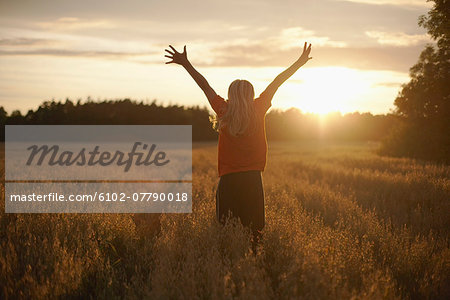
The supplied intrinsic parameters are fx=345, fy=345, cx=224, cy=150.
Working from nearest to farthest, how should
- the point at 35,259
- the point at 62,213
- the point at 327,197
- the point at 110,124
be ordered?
the point at 35,259 → the point at 62,213 → the point at 327,197 → the point at 110,124

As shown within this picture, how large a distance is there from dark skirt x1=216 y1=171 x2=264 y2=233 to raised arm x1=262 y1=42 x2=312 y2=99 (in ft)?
3.24

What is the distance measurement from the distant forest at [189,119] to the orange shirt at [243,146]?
49468 millimetres

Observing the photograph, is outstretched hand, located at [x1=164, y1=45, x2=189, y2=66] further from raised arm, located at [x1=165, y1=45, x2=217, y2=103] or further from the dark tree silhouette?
the dark tree silhouette

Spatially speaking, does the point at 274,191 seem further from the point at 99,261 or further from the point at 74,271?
the point at 74,271

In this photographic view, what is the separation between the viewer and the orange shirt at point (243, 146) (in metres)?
4.01

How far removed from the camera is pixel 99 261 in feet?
12.7

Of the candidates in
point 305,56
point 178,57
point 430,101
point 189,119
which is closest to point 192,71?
point 178,57

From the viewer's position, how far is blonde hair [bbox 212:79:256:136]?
150 inches

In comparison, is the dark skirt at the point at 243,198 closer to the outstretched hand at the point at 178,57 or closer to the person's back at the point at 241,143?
the person's back at the point at 241,143

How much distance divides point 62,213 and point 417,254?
5.05 metres

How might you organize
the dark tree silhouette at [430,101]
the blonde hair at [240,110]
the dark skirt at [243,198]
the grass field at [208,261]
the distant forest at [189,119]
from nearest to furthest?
the grass field at [208,261] < the blonde hair at [240,110] < the dark skirt at [243,198] < the dark tree silhouette at [430,101] < the distant forest at [189,119]

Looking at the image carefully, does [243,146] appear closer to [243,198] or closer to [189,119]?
[243,198]

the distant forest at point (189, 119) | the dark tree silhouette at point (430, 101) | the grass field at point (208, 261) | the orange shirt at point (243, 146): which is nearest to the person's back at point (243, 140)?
the orange shirt at point (243, 146)

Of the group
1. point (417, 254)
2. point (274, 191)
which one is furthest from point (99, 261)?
point (274, 191)
